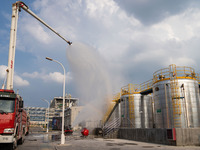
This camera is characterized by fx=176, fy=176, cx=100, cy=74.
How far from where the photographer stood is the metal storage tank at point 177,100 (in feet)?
66.9

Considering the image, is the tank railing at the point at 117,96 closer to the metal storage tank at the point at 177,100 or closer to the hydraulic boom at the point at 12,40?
the metal storage tank at the point at 177,100

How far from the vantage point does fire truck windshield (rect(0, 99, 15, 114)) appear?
1227 cm

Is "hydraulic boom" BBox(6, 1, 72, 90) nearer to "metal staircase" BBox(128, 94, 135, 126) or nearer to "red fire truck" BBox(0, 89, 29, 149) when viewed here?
"red fire truck" BBox(0, 89, 29, 149)

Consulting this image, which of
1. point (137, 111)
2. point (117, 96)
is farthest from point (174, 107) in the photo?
point (117, 96)

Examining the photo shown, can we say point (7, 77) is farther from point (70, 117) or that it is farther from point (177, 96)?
point (70, 117)

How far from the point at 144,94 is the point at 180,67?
9.46 metres

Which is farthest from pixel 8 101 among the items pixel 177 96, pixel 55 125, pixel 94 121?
pixel 55 125

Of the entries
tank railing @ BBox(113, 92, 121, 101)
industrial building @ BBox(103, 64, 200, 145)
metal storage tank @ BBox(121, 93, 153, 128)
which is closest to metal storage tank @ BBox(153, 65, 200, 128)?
industrial building @ BBox(103, 64, 200, 145)

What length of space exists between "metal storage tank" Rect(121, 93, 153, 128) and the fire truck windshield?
21.4 meters

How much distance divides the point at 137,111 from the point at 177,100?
9721mm

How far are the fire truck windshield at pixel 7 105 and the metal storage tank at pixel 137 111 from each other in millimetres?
21409

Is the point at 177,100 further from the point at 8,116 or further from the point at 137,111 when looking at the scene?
the point at 8,116

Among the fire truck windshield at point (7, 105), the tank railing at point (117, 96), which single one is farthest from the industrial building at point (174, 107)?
the fire truck windshield at point (7, 105)

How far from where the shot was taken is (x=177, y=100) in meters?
21.0
